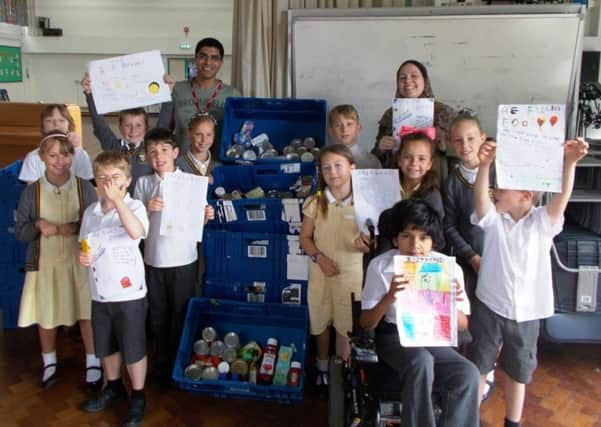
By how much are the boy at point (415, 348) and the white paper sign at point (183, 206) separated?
81cm

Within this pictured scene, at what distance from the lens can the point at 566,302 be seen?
265 centimetres

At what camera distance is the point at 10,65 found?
9516mm

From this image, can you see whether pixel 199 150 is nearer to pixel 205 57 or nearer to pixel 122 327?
pixel 205 57

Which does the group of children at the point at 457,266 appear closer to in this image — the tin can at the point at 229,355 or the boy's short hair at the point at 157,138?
the tin can at the point at 229,355

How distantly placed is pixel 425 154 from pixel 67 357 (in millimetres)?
2122

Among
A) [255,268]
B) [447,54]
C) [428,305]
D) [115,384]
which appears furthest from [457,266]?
[447,54]

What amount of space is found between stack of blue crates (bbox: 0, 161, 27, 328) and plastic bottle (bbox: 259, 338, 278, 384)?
55.1 inches

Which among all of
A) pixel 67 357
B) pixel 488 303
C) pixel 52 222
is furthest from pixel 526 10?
pixel 67 357

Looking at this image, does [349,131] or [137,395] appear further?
[349,131]

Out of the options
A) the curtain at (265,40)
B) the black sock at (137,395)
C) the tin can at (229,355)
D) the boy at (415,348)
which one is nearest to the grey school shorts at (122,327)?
the black sock at (137,395)

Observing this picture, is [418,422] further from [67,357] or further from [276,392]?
[67,357]

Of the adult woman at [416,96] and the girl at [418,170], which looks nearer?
the girl at [418,170]

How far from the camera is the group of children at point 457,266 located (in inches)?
67.6

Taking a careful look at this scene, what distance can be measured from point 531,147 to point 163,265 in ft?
5.18
